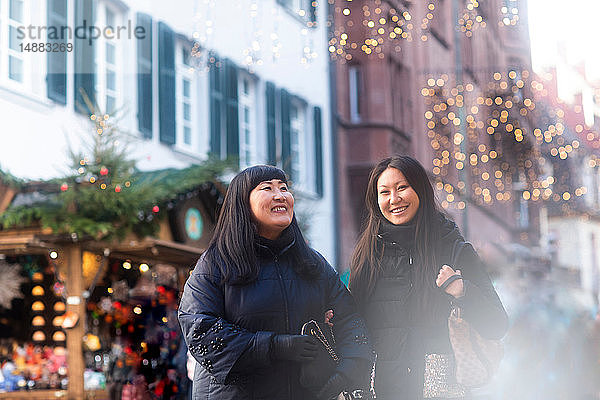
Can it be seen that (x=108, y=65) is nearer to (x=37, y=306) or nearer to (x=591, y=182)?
(x=37, y=306)

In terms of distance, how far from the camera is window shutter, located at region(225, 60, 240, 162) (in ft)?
52.7

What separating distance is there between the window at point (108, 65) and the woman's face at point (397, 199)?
28.6ft

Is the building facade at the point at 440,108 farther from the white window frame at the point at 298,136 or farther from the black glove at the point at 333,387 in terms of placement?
the black glove at the point at 333,387

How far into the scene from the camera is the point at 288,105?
731 inches

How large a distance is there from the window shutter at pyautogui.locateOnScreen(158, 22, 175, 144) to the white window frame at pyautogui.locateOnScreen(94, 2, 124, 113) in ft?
2.44

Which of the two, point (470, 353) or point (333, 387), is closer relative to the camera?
point (333, 387)

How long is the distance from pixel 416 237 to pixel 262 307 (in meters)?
0.83

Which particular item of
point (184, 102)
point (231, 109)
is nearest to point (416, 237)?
point (184, 102)

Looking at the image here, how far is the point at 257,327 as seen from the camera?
150 inches

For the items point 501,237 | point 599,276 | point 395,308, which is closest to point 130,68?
point 395,308

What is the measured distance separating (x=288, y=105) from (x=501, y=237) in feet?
60.0

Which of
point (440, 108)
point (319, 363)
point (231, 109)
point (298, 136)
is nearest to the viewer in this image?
point (319, 363)

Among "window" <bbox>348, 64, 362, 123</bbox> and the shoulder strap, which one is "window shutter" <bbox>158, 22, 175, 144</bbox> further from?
the shoulder strap

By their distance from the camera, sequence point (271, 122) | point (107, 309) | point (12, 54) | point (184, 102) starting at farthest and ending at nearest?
1. point (271, 122)
2. point (184, 102)
3. point (107, 309)
4. point (12, 54)
